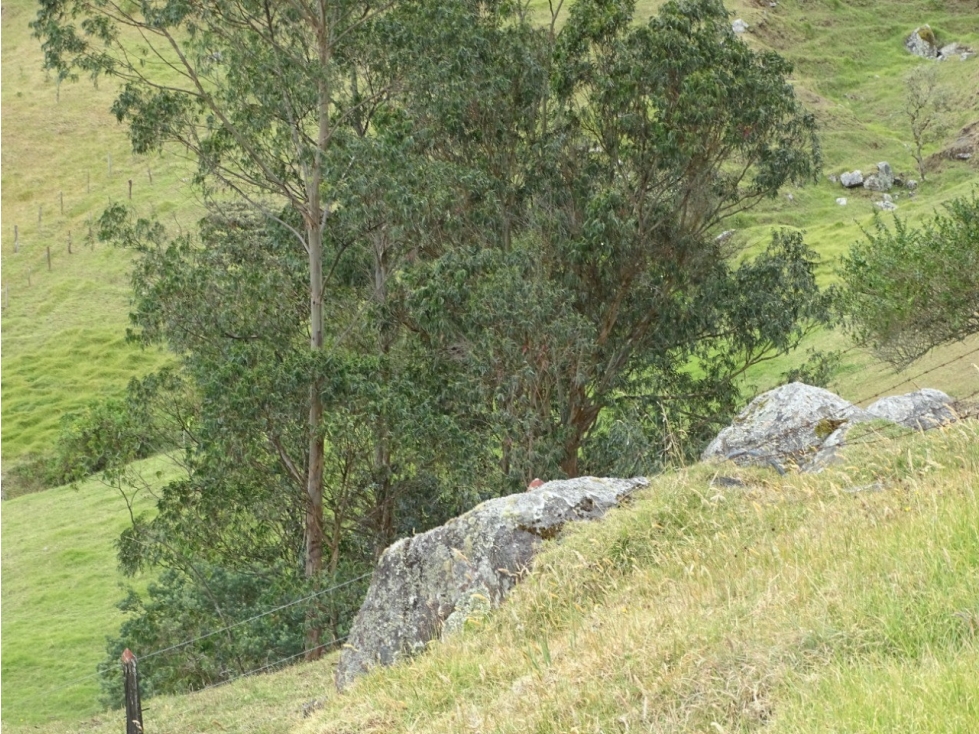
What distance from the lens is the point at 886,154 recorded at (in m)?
90.4

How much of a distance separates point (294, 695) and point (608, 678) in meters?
7.98

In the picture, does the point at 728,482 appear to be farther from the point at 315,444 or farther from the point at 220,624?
the point at 220,624

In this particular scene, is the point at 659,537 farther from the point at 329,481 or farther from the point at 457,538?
the point at 329,481

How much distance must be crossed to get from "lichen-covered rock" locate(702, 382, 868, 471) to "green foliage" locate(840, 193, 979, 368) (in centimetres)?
1652

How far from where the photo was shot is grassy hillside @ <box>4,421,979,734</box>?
579 cm

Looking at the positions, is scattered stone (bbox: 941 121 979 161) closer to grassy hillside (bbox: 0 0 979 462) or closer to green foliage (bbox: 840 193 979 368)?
grassy hillside (bbox: 0 0 979 462)

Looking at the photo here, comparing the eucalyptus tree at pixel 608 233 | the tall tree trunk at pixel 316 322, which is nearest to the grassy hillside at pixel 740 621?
the tall tree trunk at pixel 316 322

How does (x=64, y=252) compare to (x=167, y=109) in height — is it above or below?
below

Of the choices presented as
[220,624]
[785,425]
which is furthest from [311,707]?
[220,624]

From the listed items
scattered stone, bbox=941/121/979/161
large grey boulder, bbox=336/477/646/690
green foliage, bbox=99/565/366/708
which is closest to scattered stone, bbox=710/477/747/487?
large grey boulder, bbox=336/477/646/690

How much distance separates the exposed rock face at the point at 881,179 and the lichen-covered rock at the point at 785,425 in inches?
2756

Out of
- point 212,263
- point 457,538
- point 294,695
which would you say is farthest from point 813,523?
point 212,263

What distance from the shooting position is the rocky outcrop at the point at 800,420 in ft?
41.9

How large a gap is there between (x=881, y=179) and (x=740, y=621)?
80.4m
